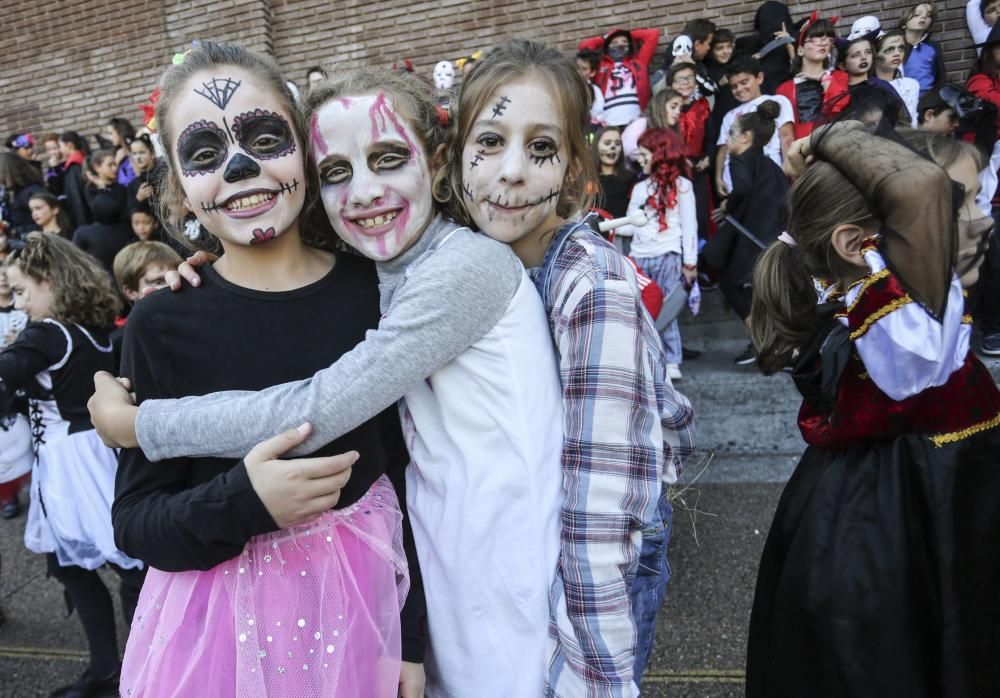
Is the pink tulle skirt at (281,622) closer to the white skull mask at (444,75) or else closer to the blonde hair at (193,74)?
the blonde hair at (193,74)

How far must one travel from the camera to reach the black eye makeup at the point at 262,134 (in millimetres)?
1317

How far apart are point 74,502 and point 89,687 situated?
781mm

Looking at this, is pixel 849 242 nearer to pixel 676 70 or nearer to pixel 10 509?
pixel 676 70

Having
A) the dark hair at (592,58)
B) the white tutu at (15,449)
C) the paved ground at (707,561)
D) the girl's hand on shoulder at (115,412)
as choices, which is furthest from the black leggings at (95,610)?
the dark hair at (592,58)

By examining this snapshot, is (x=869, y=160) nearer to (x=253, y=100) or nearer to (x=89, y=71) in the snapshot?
(x=253, y=100)

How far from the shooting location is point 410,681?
4.34ft

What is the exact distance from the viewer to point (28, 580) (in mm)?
3904

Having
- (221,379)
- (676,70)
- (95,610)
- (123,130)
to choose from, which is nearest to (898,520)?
(221,379)

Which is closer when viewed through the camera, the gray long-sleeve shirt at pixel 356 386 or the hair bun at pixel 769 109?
the gray long-sleeve shirt at pixel 356 386

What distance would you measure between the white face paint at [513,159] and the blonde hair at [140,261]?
2340mm

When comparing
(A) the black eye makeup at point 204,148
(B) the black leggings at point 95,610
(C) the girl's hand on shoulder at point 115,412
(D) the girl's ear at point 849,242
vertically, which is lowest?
(B) the black leggings at point 95,610

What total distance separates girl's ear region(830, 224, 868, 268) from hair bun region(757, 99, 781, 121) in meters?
3.77


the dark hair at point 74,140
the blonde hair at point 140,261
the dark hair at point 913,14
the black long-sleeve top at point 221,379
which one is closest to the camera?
the black long-sleeve top at point 221,379

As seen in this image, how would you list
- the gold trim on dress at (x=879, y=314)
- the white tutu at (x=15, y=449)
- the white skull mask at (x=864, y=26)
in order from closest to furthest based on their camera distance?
the gold trim on dress at (x=879, y=314) → the white tutu at (x=15, y=449) → the white skull mask at (x=864, y=26)
